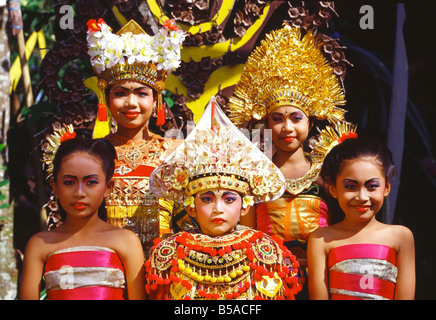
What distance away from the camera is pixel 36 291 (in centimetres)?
329

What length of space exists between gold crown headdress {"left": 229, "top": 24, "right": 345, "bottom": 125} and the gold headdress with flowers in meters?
0.62

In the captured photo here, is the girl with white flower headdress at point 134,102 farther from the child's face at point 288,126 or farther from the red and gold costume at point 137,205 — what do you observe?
the child's face at point 288,126

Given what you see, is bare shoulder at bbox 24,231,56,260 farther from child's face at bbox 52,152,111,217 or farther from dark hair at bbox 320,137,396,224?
dark hair at bbox 320,137,396,224

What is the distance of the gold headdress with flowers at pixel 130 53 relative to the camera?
4.20 metres

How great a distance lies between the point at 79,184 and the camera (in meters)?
3.33

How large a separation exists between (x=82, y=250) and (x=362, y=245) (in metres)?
1.68

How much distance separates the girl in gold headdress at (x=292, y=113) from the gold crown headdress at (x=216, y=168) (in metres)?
0.52

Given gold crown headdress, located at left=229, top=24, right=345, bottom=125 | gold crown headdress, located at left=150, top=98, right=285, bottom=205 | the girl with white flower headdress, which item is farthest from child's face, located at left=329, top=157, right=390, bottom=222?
the girl with white flower headdress

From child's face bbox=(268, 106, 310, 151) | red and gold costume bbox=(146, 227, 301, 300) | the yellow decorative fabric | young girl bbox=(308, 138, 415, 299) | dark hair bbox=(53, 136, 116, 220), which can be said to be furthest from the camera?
child's face bbox=(268, 106, 310, 151)

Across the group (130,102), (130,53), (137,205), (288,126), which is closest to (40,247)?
(137,205)

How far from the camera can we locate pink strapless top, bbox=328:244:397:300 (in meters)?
3.27

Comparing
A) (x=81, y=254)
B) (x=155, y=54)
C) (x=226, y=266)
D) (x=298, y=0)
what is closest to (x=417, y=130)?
(x=298, y=0)

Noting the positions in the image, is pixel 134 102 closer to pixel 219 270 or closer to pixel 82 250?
pixel 82 250
